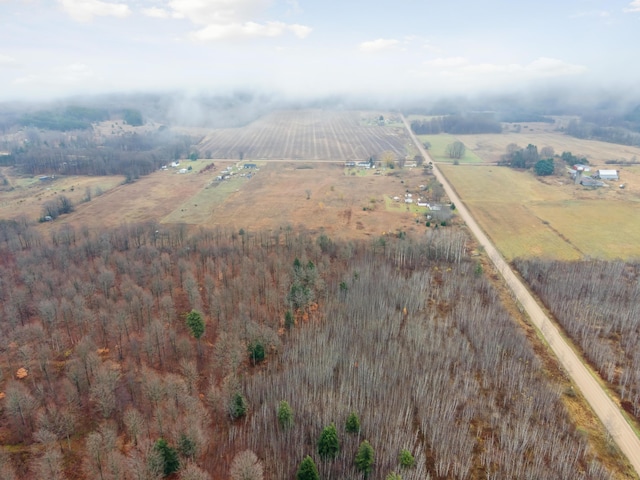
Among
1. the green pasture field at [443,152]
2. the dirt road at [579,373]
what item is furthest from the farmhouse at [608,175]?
the dirt road at [579,373]

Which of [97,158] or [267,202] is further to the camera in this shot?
[97,158]

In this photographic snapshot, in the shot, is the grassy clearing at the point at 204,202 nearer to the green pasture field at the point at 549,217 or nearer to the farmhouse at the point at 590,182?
the green pasture field at the point at 549,217

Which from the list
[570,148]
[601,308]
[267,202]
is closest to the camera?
[601,308]

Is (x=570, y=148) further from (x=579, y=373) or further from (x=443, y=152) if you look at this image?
(x=579, y=373)

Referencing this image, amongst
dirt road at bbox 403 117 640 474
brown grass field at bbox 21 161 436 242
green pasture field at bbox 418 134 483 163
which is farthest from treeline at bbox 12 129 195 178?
dirt road at bbox 403 117 640 474

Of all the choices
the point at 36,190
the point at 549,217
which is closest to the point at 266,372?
the point at 549,217

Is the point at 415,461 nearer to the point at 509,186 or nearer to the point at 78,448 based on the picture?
the point at 78,448
